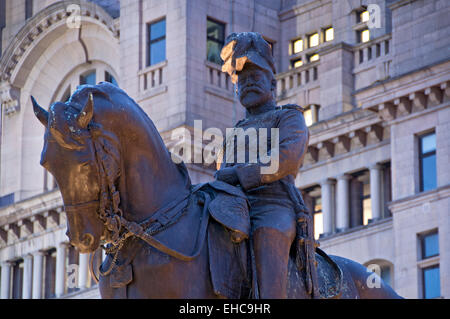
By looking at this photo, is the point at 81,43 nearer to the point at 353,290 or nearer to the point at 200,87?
the point at 200,87

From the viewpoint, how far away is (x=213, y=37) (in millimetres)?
48500

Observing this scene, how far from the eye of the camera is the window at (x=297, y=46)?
50.9 m

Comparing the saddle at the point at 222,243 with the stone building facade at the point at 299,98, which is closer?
the saddle at the point at 222,243

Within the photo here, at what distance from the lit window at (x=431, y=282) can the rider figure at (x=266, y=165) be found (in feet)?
88.8

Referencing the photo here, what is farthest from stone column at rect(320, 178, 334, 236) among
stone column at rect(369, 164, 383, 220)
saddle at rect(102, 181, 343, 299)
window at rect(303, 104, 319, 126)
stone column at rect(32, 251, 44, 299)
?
saddle at rect(102, 181, 343, 299)

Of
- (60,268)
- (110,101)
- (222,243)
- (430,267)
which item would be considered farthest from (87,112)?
(60,268)

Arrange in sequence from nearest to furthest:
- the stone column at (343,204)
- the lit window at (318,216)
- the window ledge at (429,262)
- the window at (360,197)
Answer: the window ledge at (429,262) < the stone column at (343,204) < the window at (360,197) < the lit window at (318,216)

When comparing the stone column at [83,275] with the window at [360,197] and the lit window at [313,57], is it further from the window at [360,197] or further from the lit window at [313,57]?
the window at [360,197]

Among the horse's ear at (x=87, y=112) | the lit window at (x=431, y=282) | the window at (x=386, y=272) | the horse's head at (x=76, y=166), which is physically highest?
the window at (x=386, y=272)

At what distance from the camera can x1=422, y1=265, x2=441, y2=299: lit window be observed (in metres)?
41.4

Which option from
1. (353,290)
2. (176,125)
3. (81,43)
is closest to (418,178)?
(176,125)

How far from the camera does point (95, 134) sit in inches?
517

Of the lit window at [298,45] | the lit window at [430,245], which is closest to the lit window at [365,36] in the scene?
the lit window at [298,45]

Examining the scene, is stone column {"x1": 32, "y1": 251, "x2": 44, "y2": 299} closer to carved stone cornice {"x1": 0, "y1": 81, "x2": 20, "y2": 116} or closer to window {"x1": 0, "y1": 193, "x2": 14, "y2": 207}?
window {"x1": 0, "y1": 193, "x2": 14, "y2": 207}
